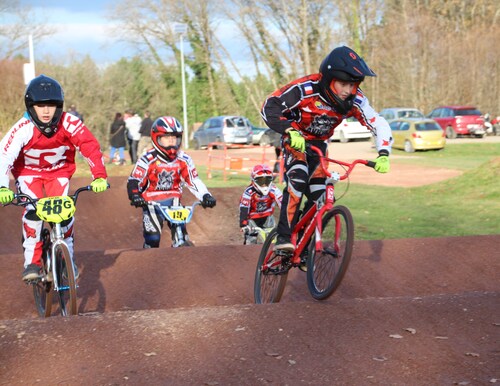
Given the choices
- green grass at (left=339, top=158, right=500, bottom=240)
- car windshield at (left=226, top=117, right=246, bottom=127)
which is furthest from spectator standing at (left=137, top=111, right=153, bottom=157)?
car windshield at (left=226, top=117, right=246, bottom=127)

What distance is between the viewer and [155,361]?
4770 millimetres

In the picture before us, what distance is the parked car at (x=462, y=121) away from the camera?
136 feet

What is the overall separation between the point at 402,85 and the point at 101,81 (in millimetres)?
21138

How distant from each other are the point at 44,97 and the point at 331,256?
2.72m

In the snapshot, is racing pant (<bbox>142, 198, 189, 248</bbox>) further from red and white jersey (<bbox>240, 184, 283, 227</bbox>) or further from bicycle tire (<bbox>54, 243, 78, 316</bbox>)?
bicycle tire (<bbox>54, 243, 78, 316</bbox>)

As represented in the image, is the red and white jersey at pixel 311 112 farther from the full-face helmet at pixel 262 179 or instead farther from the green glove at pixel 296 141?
the full-face helmet at pixel 262 179

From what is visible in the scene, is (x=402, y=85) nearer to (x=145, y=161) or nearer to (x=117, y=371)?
(x=145, y=161)

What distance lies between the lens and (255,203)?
36.1 feet

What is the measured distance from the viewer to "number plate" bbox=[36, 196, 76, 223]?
254 inches

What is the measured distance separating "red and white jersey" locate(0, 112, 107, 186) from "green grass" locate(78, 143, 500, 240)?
7.13 m

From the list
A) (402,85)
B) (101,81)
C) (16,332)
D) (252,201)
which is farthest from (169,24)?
(16,332)

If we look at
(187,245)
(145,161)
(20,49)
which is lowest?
(187,245)

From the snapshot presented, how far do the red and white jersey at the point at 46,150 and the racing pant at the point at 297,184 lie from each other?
63.4 inches

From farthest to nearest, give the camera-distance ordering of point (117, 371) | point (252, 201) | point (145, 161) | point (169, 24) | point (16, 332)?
point (169, 24), point (252, 201), point (145, 161), point (16, 332), point (117, 371)
